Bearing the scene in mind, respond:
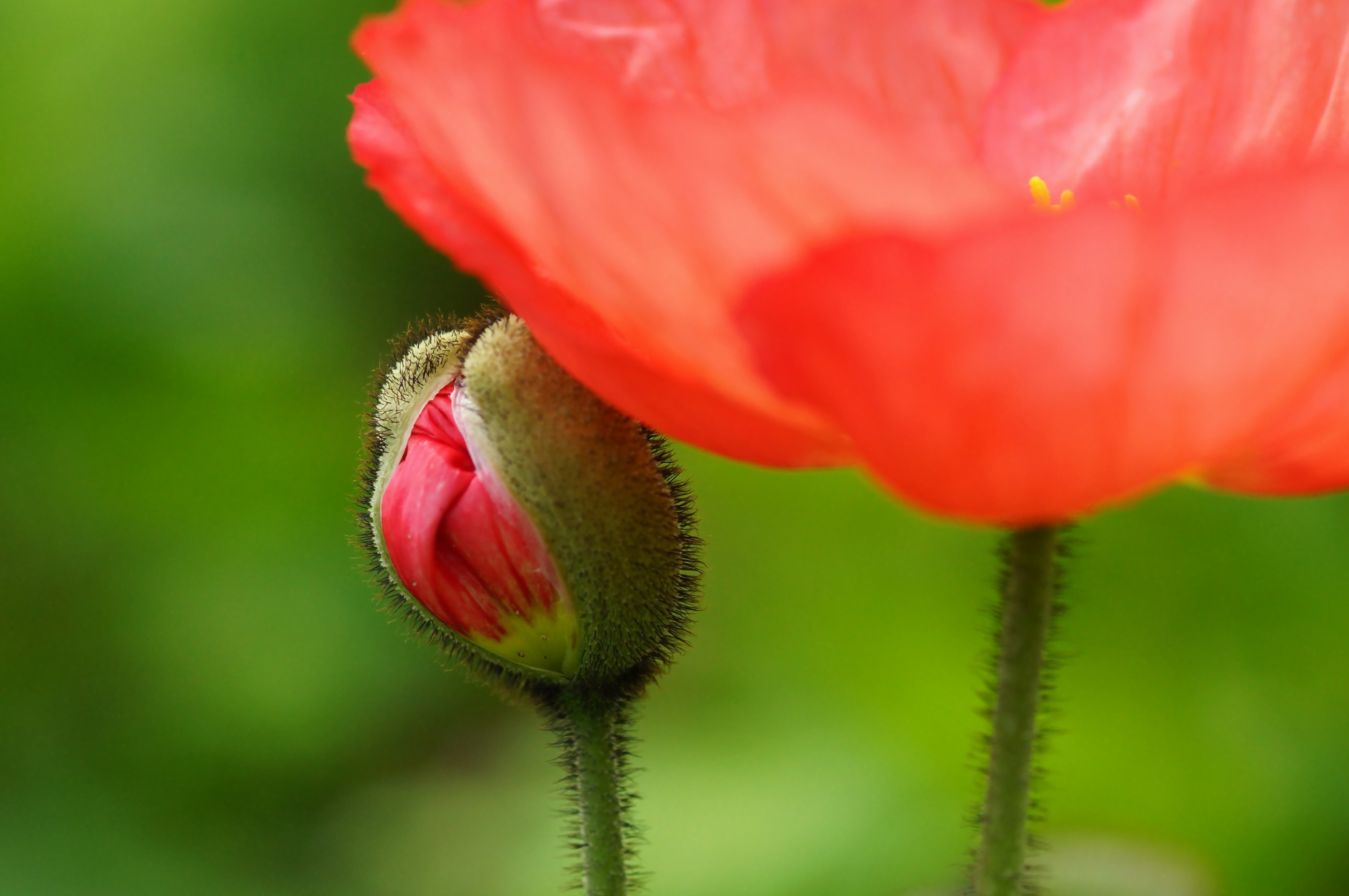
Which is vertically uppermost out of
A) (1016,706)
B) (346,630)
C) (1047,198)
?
(346,630)

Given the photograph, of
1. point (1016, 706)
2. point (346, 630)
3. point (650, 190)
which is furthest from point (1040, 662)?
point (346, 630)

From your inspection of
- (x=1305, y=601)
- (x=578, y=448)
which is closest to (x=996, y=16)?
(x=578, y=448)

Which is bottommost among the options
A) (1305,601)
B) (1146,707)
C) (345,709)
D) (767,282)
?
Result: (767,282)

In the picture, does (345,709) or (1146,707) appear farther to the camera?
(345,709)

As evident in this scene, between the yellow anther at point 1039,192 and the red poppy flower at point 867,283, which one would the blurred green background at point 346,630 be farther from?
the red poppy flower at point 867,283

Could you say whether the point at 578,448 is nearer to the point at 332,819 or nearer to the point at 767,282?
the point at 767,282

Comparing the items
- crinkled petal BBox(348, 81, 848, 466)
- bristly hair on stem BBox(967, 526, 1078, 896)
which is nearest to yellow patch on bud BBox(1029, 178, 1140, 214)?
bristly hair on stem BBox(967, 526, 1078, 896)

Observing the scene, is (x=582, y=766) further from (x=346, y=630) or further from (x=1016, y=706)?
(x=346, y=630)
